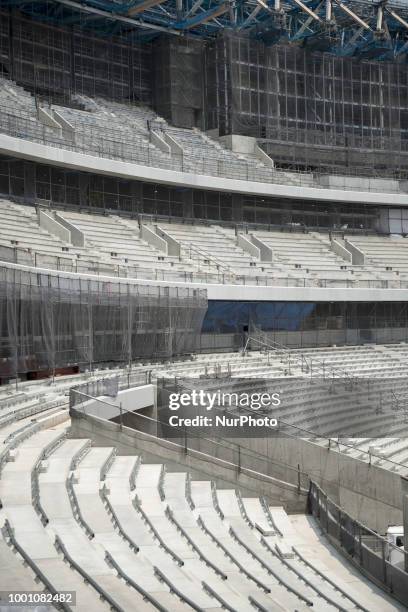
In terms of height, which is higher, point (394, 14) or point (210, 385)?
point (394, 14)

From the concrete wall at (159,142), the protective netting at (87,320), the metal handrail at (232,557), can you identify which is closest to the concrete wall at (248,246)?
the concrete wall at (159,142)

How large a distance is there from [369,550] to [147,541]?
14.4 ft

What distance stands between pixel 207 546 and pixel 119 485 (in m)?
3.06

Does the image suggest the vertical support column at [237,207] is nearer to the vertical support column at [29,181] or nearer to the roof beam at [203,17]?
the roof beam at [203,17]

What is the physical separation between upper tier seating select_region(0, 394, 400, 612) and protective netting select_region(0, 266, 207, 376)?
22.9ft

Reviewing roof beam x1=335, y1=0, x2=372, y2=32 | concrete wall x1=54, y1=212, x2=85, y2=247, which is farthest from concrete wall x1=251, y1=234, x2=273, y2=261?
roof beam x1=335, y1=0, x2=372, y2=32

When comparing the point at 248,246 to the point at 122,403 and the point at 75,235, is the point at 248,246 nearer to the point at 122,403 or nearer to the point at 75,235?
A: the point at 75,235

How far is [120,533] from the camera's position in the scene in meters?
14.3

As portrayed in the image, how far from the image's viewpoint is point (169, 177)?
46.2m

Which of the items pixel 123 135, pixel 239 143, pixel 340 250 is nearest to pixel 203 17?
pixel 123 135

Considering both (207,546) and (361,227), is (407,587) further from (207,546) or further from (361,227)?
(361,227)

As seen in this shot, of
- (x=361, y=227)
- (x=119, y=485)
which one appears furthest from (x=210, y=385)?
(x=361, y=227)

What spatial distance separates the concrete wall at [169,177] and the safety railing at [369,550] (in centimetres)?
2405

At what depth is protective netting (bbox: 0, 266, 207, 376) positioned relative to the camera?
27.3 meters
